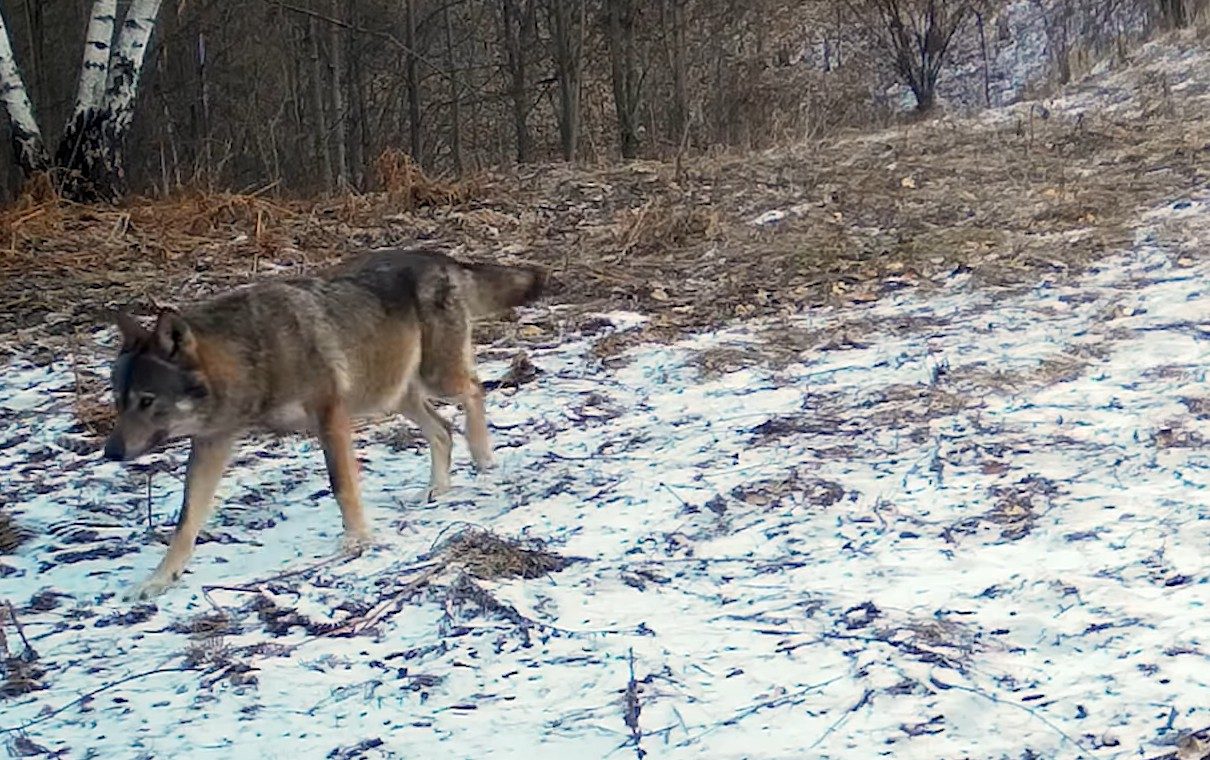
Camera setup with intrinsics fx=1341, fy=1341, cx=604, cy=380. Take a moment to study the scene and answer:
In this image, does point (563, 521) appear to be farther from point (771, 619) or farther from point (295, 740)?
point (295, 740)

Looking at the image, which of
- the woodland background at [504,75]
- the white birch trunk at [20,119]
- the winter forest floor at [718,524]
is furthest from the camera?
the woodland background at [504,75]

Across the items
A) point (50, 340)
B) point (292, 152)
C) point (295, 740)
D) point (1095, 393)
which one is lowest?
point (295, 740)

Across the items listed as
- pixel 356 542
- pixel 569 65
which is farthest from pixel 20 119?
pixel 569 65

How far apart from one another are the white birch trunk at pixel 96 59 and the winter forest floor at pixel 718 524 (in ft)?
8.77

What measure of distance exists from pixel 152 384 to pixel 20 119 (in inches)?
318

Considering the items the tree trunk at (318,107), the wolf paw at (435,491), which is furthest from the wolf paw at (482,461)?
the tree trunk at (318,107)

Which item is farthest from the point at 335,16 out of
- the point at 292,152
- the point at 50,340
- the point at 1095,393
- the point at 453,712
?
the point at 453,712

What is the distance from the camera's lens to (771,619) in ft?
12.5

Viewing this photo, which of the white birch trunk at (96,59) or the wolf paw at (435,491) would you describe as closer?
the wolf paw at (435,491)

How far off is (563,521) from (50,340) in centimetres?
460

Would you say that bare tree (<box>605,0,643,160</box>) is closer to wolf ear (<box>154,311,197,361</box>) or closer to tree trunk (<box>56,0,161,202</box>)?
tree trunk (<box>56,0,161,202</box>)

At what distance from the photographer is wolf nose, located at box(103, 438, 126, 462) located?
4.67 metres

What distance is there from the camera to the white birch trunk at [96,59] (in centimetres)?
1161

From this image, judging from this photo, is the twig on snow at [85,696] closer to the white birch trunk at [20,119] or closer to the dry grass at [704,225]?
the dry grass at [704,225]
